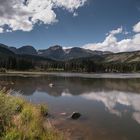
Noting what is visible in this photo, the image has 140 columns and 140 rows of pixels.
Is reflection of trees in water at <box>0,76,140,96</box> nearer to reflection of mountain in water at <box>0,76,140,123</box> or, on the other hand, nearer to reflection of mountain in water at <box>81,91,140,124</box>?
reflection of mountain in water at <box>0,76,140,123</box>

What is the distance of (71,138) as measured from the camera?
16234mm

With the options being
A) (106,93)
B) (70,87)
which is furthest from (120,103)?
(70,87)

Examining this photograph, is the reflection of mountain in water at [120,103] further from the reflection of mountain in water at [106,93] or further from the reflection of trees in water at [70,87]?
the reflection of trees in water at [70,87]

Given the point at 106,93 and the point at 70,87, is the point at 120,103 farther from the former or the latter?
the point at 70,87

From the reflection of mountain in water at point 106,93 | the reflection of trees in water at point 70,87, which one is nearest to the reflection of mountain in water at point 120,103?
the reflection of mountain in water at point 106,93

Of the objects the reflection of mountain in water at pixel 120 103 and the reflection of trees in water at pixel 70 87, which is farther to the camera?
the reflection of trees in water at pixel 70 87

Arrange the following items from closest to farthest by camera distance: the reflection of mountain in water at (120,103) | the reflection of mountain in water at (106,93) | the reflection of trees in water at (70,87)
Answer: the reflection of mountain in water at (120,103), the reflection of mountain in water at (106,93), the reflection of trees in water at (70,87)

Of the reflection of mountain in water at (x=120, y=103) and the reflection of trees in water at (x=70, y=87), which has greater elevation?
the reflection of mountain in water at (x=120, y=103)

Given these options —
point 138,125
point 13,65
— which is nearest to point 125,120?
point 138,125

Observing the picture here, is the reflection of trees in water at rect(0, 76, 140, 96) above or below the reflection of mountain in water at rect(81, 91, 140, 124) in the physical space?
below

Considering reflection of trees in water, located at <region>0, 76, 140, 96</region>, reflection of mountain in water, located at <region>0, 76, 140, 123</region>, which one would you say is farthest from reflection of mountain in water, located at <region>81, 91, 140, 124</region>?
reflection of trees in water, located at <region>0, 76, 140, 96</region>

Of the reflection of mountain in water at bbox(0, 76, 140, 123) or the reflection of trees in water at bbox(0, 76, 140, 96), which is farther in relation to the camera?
the reflection of trees in water at bbox(0, 76, 140, 96)

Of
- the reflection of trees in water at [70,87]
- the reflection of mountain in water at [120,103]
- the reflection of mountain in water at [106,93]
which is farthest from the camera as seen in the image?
the reflection of trees in water at [70,87]

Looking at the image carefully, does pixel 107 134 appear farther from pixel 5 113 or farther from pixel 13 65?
pixel 13 65
